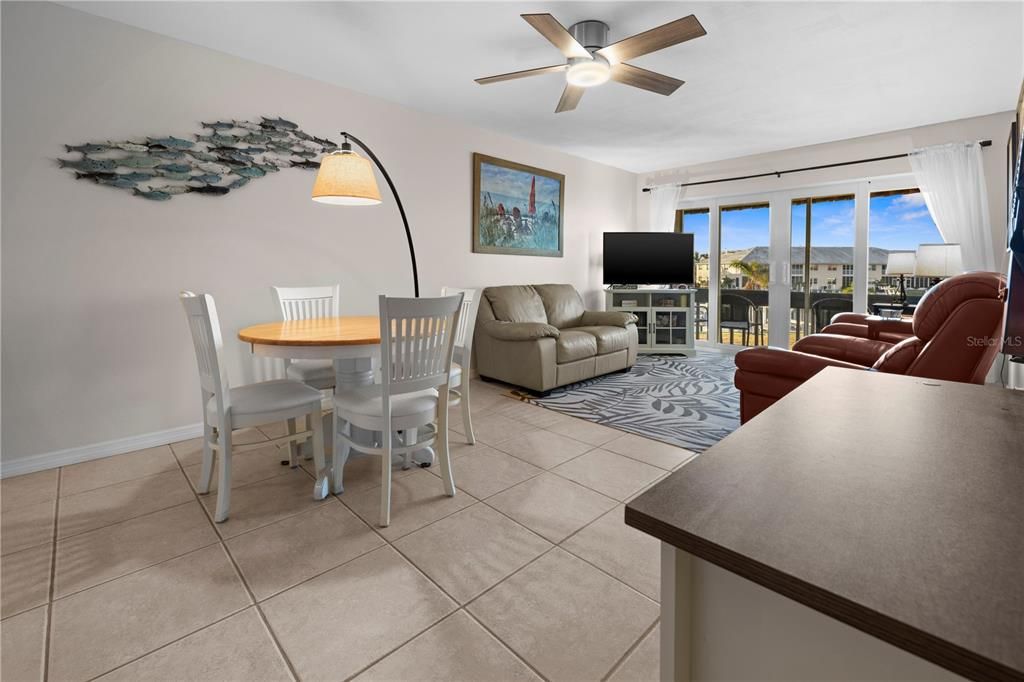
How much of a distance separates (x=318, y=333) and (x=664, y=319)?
4.59m

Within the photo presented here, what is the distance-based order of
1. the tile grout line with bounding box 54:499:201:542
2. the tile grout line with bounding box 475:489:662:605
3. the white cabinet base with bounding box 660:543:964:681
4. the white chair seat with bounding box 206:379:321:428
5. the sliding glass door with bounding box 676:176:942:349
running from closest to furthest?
the white cabinet base with bounding box 660:543:964:681
the tile grout line with bounding box 475:489:662:605
the tile grout line with bounding box 54:499:201:542
the white chair seat with bounding box 206:379:321:428
the sliding glass door with bounding box 676:176:942:349

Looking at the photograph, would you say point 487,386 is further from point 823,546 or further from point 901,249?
point 901,249

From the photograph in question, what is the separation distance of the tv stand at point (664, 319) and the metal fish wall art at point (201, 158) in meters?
4.03

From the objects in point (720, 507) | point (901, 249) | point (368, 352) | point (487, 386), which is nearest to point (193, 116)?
point (368, 352)

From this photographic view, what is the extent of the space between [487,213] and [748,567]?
4649 millimetres

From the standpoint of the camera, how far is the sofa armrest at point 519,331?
4.05 metres

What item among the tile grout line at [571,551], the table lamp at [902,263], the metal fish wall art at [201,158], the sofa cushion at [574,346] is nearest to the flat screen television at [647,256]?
the sofa cushion at [574,346]

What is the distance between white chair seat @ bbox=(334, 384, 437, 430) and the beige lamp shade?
3.37 ft

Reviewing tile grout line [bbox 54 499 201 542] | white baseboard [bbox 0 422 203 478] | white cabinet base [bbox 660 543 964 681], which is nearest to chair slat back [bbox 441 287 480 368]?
tile grout line [bbox 54 499 201 542]

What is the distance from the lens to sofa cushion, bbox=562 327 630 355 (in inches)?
181

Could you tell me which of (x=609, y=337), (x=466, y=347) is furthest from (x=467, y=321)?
(x=609, y=337)

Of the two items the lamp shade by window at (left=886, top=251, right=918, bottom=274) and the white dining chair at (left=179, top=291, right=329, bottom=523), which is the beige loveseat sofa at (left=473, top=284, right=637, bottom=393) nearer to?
the white dining chair at (left=179, top=291, right=329, bottom=523)

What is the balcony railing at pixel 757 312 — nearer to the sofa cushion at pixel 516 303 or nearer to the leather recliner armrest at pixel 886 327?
the leather recliner armrest at pixel 886 327

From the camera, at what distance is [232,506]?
219cm
